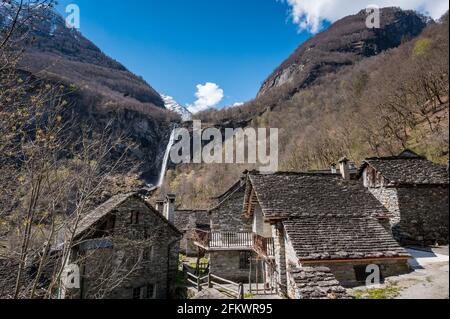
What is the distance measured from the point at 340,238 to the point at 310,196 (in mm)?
2969

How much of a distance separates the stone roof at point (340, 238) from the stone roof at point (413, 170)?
304 cm

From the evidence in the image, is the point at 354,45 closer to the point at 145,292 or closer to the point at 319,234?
the point at 319,234

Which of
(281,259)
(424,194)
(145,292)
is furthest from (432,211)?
(145,292)

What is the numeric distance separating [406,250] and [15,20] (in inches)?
511

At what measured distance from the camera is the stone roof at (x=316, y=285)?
6.42 meters

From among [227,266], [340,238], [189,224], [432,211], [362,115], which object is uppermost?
[362,115]

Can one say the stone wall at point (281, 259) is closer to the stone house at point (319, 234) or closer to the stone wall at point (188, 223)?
the stone house at point (319, 234)

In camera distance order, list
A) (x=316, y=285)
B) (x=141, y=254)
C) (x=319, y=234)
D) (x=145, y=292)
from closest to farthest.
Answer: (x=316, y=285) < (x=319, y=234) < (x=141, y=254) < (x=145, y=292)

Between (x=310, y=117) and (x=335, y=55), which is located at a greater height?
(x=335, y=55)

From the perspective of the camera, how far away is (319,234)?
11.2m

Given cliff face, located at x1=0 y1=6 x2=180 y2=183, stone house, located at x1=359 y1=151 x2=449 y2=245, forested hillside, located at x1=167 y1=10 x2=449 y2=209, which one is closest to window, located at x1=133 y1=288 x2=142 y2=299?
stone house, located at x1=359 y1=151 x2=449 y2=245
